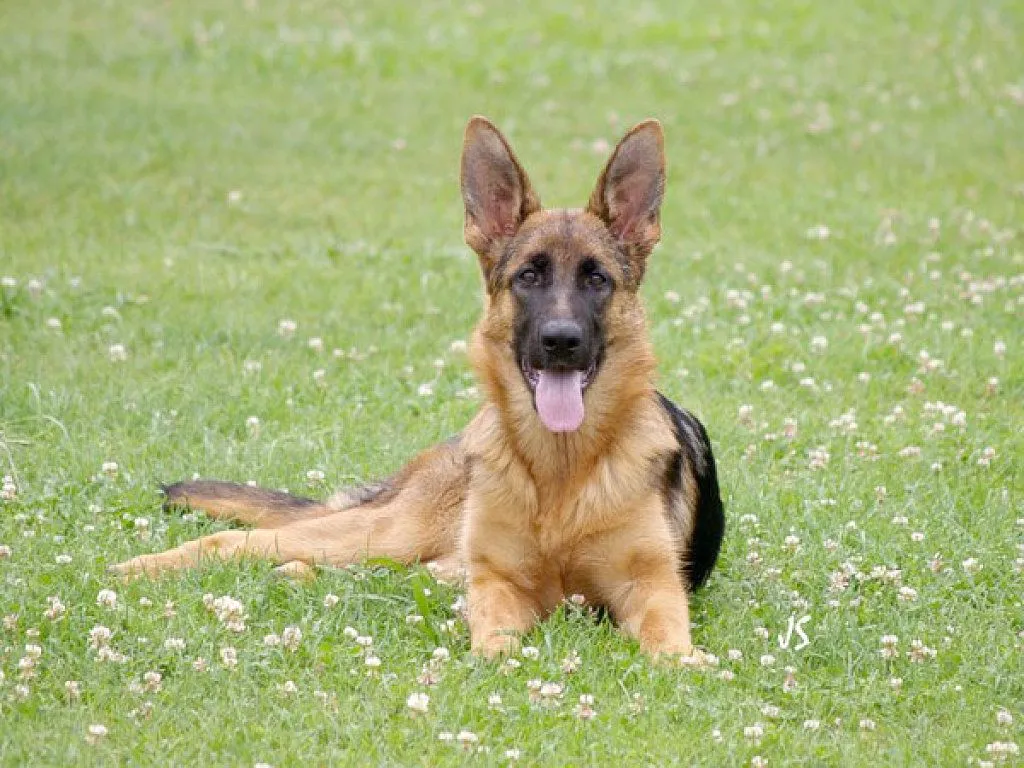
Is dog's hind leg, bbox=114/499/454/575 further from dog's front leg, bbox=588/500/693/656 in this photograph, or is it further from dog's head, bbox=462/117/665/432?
dog's front leg, bbox=588/500/693/656

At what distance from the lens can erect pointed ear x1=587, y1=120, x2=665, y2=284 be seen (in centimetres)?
664

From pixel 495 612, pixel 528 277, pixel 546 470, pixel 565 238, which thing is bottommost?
pixel 495 612

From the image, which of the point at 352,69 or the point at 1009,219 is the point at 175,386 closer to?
the point at 1009,219

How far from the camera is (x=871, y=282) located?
36.6ft

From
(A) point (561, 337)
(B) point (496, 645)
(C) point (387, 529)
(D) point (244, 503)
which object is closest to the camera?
(B) point (496, 645)

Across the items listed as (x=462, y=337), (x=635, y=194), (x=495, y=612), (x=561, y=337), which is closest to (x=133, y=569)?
(x=495, y=612)

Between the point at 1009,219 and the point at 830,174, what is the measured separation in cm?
196

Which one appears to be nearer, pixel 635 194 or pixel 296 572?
pixel 296 572

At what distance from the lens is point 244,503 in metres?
6.98

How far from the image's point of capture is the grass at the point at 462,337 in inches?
208

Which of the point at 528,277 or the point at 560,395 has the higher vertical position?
the point at 528,277

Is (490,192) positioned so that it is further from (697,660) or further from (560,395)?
(697,660)

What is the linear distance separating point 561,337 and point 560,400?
11.7 inches

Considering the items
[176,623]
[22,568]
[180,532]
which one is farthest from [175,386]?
[176,623]
